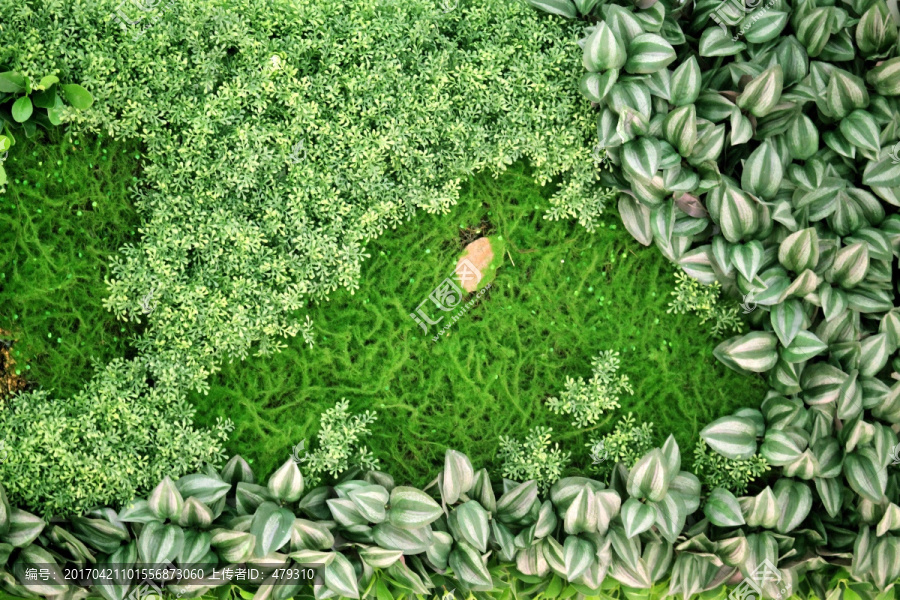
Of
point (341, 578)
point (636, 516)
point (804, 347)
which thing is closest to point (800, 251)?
point (804, 347)

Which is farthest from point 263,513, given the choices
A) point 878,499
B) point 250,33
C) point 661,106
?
point 878,499

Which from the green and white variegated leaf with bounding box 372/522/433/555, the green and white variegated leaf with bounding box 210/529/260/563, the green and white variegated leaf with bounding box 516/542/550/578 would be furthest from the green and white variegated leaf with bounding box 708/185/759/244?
the green and white variegated leaf with bounding box 210/529/260/563

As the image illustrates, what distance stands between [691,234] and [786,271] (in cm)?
27

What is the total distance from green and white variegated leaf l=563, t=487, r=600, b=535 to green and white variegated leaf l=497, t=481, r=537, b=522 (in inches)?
3.9

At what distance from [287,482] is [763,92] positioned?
61.3 inches

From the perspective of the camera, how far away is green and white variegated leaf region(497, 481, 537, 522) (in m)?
1.69

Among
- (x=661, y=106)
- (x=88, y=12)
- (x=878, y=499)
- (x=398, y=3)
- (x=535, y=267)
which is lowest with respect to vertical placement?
(x=878, y=499)

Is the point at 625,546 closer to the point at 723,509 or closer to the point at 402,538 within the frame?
the point at 723,509

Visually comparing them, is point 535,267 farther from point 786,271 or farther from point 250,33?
point 250,33

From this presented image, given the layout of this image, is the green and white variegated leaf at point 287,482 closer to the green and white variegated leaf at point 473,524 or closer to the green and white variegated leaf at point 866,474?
the green and white variegated leaf at point 473,524

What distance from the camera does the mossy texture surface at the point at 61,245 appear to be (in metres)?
1.67

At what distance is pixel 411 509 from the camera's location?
5.33 feet

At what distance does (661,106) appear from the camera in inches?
65.7

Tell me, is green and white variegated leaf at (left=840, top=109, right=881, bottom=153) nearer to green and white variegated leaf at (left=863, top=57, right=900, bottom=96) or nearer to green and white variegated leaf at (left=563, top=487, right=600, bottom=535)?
green and white variegated leaf at (left=863, top=57, right=900, bottom=96)
